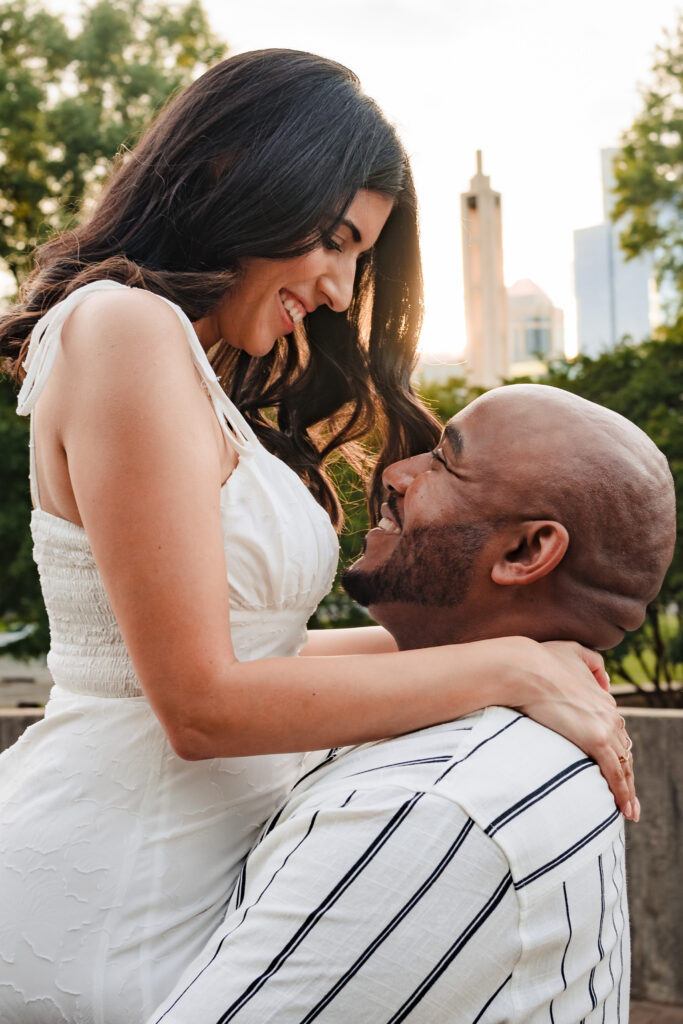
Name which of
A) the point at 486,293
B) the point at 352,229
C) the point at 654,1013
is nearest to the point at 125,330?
the point at 352,229

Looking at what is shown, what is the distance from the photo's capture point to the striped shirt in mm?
1495

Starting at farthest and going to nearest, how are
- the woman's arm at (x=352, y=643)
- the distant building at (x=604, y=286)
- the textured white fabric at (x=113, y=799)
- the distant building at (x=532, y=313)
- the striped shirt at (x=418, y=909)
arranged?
the distant building at (x=532, y=313) < the distant building at (x=604, y=286) < the woman's arm at (x=352, y=643) < the textured white fabric at (x=113, y=799) < the striped shirt at (x=418, y=909)

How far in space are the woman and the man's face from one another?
13 cm

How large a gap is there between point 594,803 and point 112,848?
794 millimetres

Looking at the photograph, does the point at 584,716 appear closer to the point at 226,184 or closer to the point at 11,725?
the point at 226,184

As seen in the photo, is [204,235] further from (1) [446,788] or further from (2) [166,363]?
(1) [446,788]

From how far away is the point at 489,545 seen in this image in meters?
2.00

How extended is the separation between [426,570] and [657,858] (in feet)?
9.34

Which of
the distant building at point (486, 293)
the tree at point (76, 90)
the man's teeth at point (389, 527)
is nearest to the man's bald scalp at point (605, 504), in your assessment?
the man's teeth at point (389, 527)

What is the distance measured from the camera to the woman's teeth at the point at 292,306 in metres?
2.27

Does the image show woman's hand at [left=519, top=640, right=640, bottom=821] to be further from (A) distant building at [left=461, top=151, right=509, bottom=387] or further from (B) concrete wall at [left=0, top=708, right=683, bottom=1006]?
(A) distant building at [left=461, top=151, right=509, bottom=387]

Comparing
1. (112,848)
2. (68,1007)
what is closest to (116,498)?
(112,848)

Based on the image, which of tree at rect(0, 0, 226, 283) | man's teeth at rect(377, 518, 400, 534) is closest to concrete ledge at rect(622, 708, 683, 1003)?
man's teeth at rect(377, 518, 400, 534)

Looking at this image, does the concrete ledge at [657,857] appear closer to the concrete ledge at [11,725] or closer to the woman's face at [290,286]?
the woman's face at [290,286]
